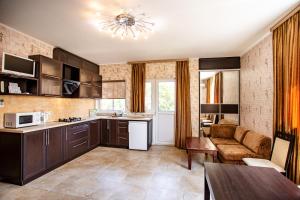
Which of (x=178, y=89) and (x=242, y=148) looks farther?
(x=178, y=89)

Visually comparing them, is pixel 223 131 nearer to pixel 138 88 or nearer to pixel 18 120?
pixel 138 88

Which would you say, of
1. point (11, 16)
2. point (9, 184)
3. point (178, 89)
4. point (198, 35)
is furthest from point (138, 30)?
point (9, 184)

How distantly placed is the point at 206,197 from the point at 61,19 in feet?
10.4

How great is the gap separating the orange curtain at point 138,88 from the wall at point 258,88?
2779 millimetres

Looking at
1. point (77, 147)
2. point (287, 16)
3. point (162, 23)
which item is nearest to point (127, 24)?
point (162, 23)

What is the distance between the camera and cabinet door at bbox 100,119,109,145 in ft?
15.6

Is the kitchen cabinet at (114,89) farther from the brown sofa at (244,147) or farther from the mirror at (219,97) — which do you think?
the brown sofa at (244,147)

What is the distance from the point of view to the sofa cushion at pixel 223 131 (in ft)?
13.7

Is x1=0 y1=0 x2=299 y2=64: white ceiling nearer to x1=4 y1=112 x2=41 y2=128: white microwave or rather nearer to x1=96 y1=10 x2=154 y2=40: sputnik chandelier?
x1=96 y1=10 x2=154 y2=40: sputnik chandelier

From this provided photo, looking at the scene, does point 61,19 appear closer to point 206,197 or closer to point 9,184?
point 9,184

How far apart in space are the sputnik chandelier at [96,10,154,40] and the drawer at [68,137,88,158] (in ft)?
8.38

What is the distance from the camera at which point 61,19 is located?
2.51 m

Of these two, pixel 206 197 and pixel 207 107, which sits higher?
pixel 207 107

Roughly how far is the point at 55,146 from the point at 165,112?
3036 mm
